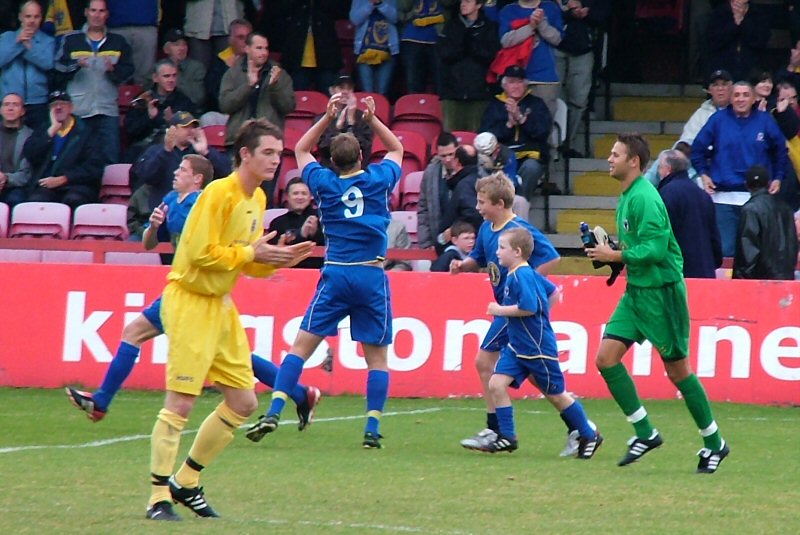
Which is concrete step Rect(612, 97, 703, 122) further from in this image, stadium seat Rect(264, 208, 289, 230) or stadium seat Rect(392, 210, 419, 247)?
stadium seat Rect(264, 208, 289, 230)

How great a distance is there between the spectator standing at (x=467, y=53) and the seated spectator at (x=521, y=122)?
870mm

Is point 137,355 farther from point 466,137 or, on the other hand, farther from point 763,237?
point 466,137

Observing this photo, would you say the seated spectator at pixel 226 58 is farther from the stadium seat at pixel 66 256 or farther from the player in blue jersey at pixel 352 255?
the player in blue jersey at pixel 352 255

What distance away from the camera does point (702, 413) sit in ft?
30.6

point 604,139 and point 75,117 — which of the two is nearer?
point 75,117

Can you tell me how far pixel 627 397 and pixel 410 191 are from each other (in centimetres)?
753

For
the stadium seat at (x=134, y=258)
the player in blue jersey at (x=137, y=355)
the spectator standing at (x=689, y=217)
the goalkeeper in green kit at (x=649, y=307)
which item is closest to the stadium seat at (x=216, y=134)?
the stadium seat at (x=134, y=258)

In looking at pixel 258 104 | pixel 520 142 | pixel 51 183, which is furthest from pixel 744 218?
pixel 51 183

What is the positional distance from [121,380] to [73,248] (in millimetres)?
4620

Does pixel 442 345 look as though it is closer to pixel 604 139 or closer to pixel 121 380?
pixel 121 380

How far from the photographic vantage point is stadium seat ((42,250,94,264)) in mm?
16031

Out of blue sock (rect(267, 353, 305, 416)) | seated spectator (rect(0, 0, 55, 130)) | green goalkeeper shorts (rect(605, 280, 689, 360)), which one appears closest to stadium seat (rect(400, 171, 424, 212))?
seated spectator (rect(0, 0, 55, 130))

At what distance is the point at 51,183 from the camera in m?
16.7

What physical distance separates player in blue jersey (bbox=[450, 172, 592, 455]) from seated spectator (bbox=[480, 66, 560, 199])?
5.71 m
